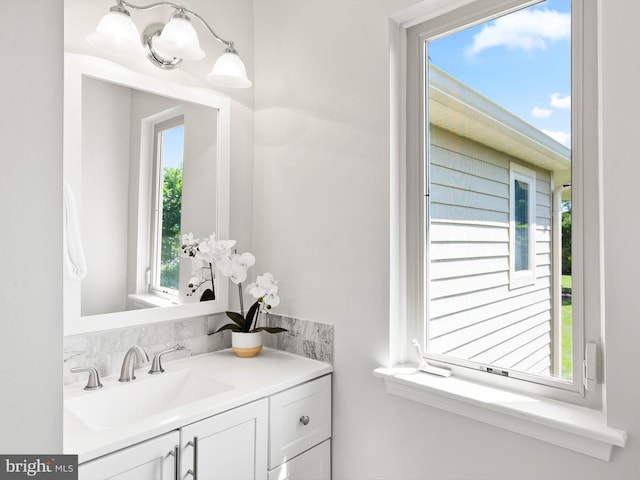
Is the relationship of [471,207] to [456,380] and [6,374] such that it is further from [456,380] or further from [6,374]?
[6,374]

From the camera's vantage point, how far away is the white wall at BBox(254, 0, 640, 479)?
104 centimetres

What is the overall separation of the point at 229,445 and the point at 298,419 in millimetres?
314

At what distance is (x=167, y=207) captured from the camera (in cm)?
173

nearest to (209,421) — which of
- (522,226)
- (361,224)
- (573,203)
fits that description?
(361,224)

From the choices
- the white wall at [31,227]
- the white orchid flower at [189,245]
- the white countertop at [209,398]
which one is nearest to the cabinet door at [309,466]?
the white countertop at [209,398]

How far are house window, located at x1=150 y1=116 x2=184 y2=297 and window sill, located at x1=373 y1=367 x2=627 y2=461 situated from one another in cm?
93

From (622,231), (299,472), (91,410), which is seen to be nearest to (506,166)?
(622,231)

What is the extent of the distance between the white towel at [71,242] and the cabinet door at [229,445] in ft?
2.20

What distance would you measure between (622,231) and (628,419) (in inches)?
18.6

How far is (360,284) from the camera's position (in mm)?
1634

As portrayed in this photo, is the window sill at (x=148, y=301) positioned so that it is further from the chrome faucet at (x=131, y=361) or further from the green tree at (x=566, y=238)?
the green tree at (x=566, y=238)

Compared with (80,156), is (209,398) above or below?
below

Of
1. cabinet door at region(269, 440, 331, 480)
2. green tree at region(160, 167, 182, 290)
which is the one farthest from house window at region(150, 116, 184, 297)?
cabinet door at region(269, 440, 331, 480)

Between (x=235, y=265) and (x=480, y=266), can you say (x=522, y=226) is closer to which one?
(x=480, y=266)
